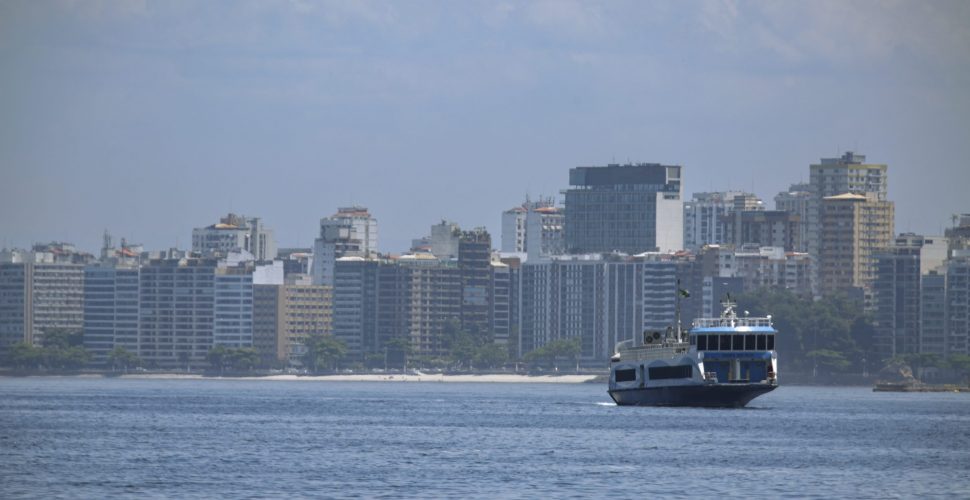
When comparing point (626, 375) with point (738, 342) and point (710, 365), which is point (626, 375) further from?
point (738, 342)

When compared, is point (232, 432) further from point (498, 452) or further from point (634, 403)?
point (634, 403)

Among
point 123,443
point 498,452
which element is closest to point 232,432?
point 123,443

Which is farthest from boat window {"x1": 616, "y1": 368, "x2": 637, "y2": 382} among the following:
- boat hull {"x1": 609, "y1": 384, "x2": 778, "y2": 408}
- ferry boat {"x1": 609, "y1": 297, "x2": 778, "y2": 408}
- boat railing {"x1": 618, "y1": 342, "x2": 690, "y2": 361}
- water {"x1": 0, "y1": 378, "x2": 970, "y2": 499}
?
water {"x1": 0, "y1": 378, "x2": 970, "y2": 499}

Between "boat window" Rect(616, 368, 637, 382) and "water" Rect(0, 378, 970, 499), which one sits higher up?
"boat window" Rect(616, 368, 637, 382)

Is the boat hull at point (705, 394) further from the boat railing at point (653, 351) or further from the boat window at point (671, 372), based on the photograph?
the boat railing at point (653, 351)

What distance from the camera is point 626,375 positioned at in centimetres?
18488

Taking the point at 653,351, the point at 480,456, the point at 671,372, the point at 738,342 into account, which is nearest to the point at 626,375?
the point at 653,351

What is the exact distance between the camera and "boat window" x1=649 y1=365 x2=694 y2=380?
172 metres

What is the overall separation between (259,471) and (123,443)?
23648 mm

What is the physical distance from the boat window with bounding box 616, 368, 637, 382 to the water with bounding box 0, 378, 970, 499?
756cm

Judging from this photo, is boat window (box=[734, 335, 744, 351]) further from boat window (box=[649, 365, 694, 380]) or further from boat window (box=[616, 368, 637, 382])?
boat window (box=[616, 368, 637, 382])

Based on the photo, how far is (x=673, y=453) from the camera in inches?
4791

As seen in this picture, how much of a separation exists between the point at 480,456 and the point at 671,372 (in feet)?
192

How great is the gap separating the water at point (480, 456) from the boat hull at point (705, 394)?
1.48 metres
